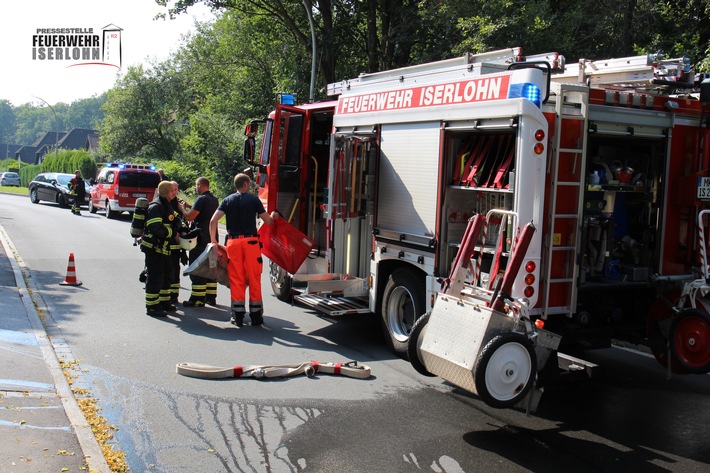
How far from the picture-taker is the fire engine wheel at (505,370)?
17.1 feet

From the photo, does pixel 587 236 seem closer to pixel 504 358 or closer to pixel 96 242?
pixel 504 358

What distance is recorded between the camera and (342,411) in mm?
6039

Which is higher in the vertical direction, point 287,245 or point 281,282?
point 287,245

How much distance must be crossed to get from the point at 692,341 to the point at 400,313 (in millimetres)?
3012

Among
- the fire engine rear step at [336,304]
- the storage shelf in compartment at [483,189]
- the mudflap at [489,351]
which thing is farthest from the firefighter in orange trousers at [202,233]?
the mudflap at [489,351]

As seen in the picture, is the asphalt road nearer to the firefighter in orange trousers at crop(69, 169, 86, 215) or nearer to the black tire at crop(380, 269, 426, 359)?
the black tire at crop(380, 269, 426, 359)

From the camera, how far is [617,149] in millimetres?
7156

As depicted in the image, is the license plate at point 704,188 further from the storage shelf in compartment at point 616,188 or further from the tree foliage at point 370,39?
the tree foliage at point 370,39

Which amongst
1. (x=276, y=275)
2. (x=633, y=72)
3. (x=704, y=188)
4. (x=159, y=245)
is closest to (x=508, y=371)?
(x=704, y=188)

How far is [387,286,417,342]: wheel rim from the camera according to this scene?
7909 millimetres

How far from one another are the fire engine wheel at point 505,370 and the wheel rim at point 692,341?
1627 millimetres

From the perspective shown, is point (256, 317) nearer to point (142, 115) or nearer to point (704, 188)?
point (704, 188)

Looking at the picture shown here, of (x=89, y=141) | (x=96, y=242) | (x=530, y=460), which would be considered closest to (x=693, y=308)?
(x=530, y=460)

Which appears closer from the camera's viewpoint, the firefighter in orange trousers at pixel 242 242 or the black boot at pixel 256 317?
the firefighter in orange trousers at pixel 242 242
